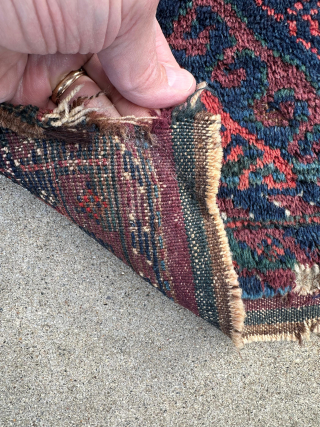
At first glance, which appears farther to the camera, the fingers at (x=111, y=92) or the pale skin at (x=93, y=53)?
the fingers at (x=111, y=92)

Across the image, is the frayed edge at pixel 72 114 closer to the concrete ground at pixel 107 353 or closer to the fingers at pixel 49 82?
the fingers at pixel 49 82

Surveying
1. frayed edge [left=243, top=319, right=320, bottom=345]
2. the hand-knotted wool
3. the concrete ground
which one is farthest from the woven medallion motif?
the concrete ground

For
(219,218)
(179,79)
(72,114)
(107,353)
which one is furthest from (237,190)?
(107,353)

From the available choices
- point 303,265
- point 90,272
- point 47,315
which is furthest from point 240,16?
point 47,315

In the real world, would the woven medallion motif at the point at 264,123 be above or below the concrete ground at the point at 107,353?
above

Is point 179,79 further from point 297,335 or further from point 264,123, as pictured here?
point 297,335

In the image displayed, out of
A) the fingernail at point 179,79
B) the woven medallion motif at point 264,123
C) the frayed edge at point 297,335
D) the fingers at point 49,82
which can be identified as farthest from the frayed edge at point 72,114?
the frayed edge at point 297,335

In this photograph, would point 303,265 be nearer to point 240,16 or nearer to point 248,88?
point 248,88
